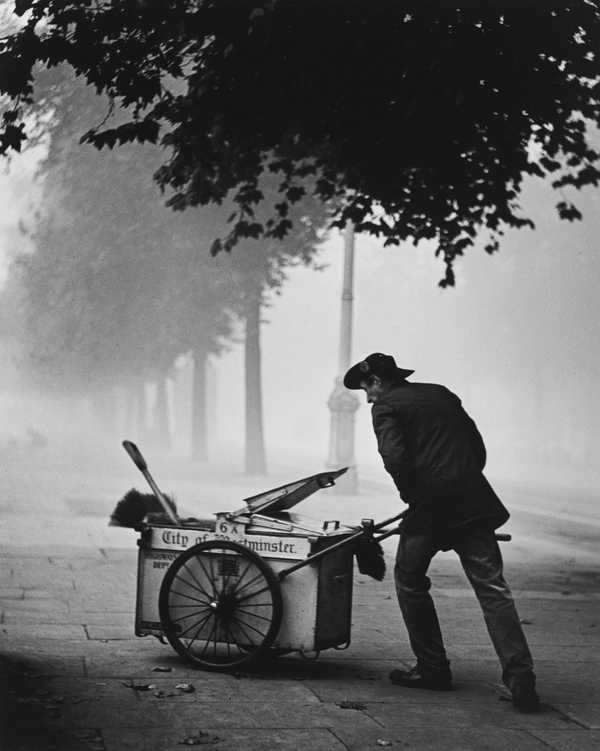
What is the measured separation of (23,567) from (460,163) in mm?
5927

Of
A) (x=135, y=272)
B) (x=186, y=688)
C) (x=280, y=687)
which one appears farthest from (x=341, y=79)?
(x=135, y=272)

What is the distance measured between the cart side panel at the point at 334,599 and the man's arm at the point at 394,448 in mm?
692

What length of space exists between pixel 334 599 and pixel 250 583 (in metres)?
0.48

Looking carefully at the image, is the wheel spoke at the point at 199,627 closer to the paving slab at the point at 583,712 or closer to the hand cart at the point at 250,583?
the hand cart at the point at 250,583

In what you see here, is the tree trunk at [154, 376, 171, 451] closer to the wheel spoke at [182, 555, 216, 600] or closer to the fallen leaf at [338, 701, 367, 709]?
the wheel spoke at [182, 555, 216, 600]

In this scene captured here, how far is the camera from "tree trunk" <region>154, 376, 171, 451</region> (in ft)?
152

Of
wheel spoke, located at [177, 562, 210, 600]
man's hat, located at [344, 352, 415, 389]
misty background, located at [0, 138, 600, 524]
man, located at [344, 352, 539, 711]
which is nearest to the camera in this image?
man, located at [344, 352, 539, 711]

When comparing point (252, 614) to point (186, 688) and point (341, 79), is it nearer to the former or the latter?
point (186, 688)

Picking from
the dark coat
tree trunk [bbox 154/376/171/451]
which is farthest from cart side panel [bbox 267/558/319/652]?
tree trunk [bbox 154/376/171/451]

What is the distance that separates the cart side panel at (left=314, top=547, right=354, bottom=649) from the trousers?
0.42 m

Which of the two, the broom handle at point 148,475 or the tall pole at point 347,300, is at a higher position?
the tall pole at point 347,300

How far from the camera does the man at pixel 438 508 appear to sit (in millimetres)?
6617

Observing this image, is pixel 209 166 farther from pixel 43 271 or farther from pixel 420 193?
pixel 43 271

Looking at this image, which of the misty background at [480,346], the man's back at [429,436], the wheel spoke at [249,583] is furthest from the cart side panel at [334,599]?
the misty background at [480,346]
